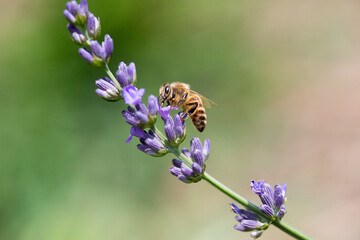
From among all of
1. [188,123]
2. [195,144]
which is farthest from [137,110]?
[188,123]

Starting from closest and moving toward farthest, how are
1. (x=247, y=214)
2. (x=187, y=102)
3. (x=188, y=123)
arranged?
(x=247, y=214) → (x=187, y=102) → (x=188, y=123)

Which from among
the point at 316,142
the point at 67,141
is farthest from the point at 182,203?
the point at 316,142

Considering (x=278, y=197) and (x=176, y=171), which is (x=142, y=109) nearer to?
(x=176, y=171)

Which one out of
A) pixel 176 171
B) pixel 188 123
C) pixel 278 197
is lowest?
pixel 176 171

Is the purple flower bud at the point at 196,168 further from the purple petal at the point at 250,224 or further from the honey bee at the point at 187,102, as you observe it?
the honey bee at the point at 187,102

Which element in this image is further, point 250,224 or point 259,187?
point 259,187

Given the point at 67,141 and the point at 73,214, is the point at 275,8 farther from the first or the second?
the point at 73,214

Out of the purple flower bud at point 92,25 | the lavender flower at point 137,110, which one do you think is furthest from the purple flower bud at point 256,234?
the purple flower bud at point 92,25
